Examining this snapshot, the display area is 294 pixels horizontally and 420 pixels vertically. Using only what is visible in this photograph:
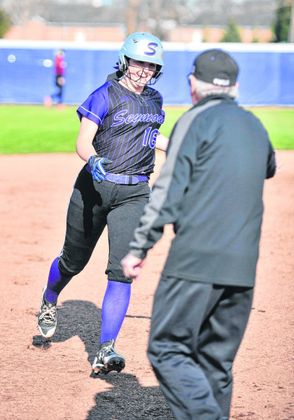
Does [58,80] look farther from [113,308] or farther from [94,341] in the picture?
[113,308]

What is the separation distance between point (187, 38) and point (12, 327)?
90934mm

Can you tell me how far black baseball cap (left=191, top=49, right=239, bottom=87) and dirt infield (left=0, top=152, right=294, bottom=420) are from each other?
185 centimetres

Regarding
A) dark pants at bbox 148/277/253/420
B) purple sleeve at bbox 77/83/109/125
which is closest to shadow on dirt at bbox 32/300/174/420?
dark pants at bbox 148/277/253/420

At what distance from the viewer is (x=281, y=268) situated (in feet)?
27.7

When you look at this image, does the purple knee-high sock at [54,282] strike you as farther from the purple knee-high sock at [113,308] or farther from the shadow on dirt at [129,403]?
the shadow on dirt at [129,403]

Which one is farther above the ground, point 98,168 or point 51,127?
point 98,168

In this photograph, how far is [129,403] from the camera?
486 cm

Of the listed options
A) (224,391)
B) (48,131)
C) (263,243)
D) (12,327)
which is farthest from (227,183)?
(48,131)

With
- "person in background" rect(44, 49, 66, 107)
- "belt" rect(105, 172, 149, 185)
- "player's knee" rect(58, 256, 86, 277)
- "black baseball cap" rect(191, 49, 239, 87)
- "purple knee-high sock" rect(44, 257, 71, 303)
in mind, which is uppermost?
"black baseball cap" rect(191, 49, 239, 87)

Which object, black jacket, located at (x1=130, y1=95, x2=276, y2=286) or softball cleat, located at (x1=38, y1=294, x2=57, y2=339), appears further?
softball cleat, located at (x1=38, y1=294, x2=57, y2=339)

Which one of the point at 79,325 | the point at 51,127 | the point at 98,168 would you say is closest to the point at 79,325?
the point at 79,325

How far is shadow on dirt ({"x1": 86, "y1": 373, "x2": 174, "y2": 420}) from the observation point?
467cm

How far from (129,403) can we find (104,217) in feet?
3.88

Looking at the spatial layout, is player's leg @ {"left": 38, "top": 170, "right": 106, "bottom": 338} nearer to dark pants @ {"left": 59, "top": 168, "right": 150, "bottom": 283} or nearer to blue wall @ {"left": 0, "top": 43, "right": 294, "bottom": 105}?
dark pants @ {"left": 59, "top": 168, "right": 150, "bottom": 283}
